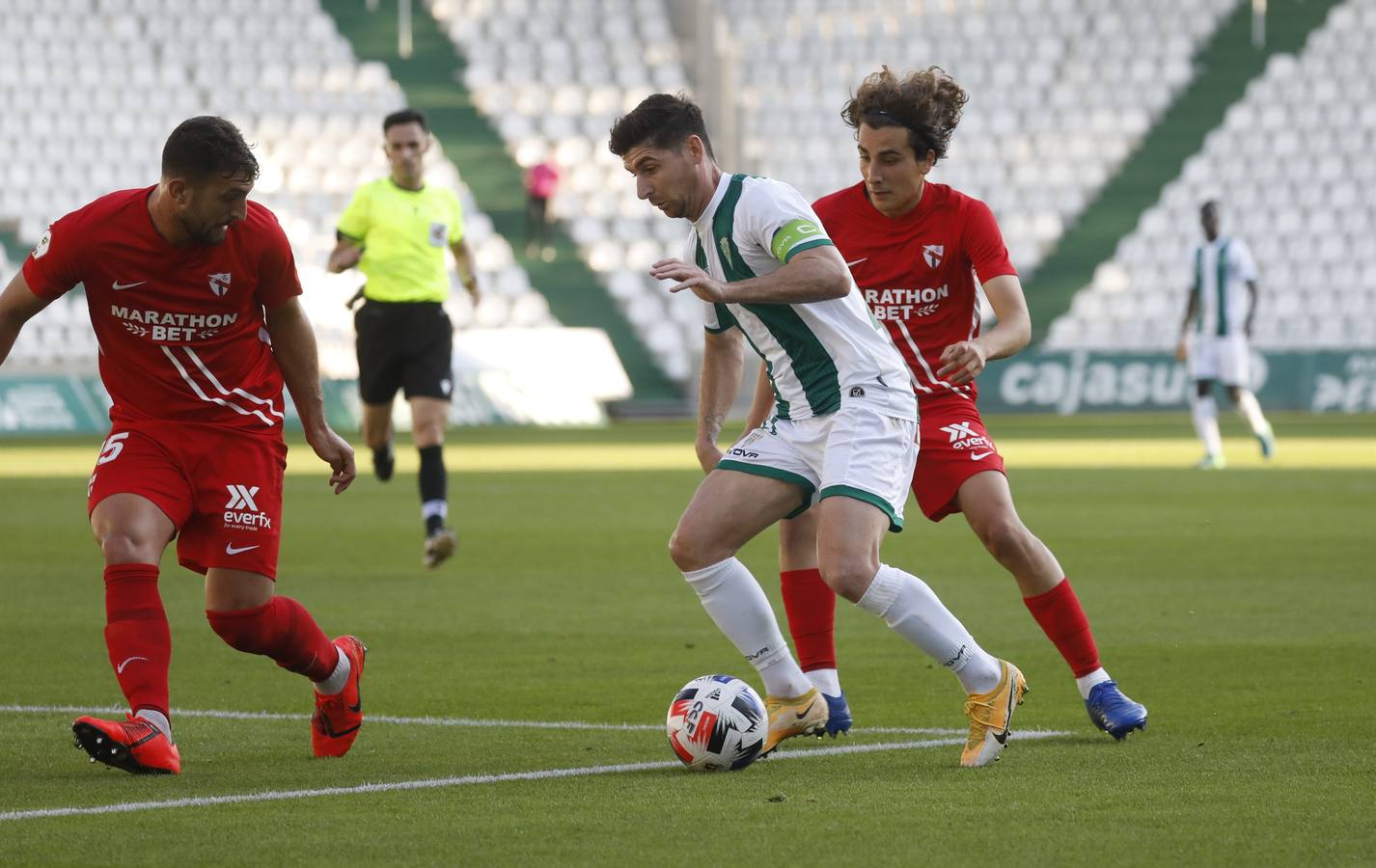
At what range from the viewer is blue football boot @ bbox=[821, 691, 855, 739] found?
6402 millimetres

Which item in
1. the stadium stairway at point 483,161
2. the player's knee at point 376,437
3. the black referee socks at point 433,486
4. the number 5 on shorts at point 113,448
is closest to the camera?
the number 5 on shorts at point 113,448

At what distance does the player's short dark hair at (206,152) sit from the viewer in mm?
5516

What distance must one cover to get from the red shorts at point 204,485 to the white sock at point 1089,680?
2.38 meters

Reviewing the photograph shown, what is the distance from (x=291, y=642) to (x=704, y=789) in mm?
1353

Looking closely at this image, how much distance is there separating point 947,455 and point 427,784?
1949 mm

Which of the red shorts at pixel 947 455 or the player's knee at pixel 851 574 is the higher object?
the red shorts at pixel 947 455

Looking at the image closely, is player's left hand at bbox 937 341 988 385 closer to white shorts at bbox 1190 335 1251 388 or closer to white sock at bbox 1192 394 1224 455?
white sock at bbox 1192 394 1224 455

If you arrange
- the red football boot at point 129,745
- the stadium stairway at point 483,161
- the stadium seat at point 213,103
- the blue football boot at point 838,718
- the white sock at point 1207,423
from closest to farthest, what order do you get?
the red football boot at point 129,745 < the blue football boot at point 838,718 < the white sock at point 1207,423 < the stadium seat at point 213,103 < the stadium stairway at point 483,161

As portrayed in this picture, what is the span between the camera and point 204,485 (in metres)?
5.88

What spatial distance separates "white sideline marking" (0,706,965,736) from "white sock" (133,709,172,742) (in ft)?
3.60

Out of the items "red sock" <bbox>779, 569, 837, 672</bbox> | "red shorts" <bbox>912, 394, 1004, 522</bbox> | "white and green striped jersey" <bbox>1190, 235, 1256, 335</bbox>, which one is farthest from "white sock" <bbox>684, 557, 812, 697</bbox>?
"white and green striped jersey" <bbox>1190, 235, 1256, 335</bbox>

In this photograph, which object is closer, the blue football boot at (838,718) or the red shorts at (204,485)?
the red shorts at (204,485)

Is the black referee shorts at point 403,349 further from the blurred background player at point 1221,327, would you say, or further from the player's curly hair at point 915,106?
the blurred background player at point 1221,327

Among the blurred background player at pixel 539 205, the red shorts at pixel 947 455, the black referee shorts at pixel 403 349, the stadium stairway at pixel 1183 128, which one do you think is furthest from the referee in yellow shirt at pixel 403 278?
the stadium stairway at pixel 1183 128
